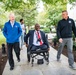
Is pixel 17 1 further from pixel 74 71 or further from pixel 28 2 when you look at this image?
pixel 74 71

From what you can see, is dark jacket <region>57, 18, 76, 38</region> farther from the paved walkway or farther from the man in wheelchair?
the paved walkway

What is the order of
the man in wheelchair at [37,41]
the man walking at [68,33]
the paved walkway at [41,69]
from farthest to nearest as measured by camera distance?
the man in wheelchair at [37,41] → the man walking at [68,33] → the paved walkway at [41,69]

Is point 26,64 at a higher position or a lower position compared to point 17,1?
lower

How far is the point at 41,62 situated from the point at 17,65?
966 millimetres

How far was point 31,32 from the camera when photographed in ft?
23.8

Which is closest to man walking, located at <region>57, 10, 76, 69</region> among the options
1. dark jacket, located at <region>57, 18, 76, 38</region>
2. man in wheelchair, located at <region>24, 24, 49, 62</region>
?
dark jacket, located at <region>57, 18, 76, 38</region>

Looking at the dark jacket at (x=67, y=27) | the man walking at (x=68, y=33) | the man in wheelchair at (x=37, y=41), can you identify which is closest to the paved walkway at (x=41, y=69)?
the man walking at (x=68, y=33)

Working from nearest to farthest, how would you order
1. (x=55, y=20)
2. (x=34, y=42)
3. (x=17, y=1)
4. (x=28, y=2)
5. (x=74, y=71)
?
(x=74, y=71), (x=34, y=42), (x=17, y=1), (x=28, y=2), (x=55, y=20)

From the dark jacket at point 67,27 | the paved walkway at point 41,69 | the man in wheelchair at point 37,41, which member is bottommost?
the paved walkway at point 41,69

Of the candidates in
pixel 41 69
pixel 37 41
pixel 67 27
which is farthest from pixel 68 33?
pixel 41 69

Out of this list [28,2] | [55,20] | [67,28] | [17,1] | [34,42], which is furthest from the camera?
[55,20]

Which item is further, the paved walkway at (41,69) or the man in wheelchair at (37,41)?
the man in wheelchair at (37,41)

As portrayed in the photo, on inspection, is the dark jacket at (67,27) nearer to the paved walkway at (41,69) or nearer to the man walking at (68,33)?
the man walking at (68,33)

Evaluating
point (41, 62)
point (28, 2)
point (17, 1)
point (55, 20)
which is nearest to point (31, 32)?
point (41, 62)
